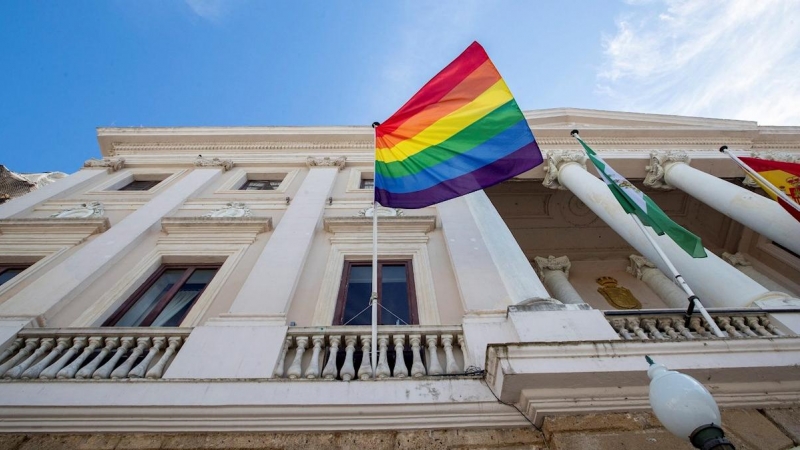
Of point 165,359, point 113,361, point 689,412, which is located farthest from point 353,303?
point 689,412

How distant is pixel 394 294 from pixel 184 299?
3.68 m

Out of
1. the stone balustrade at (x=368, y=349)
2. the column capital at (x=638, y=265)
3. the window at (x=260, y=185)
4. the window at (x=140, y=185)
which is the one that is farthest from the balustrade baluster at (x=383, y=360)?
the column capital at (x=638, y=265)

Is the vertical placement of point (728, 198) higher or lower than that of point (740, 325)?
higher

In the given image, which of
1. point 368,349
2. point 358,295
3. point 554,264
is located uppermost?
point 554,264

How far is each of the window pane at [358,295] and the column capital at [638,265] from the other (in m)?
9.77

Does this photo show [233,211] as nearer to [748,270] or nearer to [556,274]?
[556,274]

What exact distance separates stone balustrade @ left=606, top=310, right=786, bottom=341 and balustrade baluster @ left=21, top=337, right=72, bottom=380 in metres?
6.88

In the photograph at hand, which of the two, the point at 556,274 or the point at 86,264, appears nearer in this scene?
the point at 86,264

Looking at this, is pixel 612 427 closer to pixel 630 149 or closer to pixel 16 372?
pixel 16 372

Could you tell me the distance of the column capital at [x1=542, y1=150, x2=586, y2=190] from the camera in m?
11.1

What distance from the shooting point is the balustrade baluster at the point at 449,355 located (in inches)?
172

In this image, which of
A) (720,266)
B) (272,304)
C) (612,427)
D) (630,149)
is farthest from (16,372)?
(630,149)

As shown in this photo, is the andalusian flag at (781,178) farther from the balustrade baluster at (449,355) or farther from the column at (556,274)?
the balustrade baluster at (449,355)

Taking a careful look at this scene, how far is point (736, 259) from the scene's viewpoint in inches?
509
